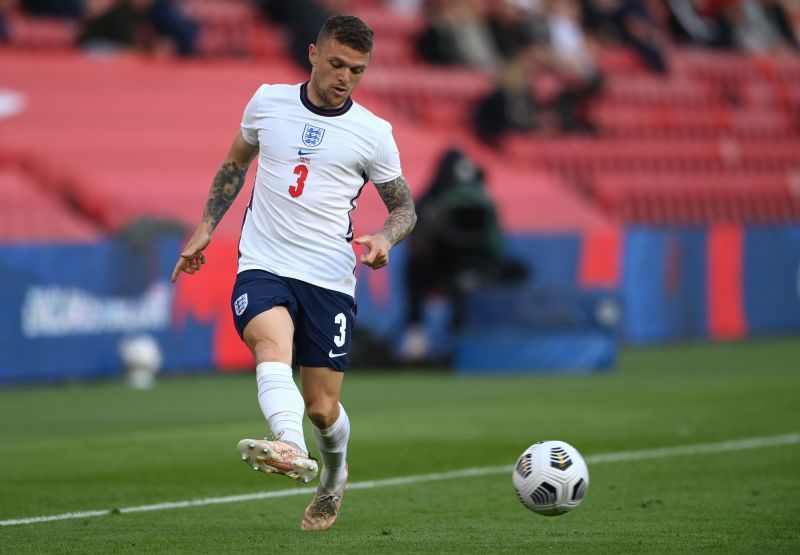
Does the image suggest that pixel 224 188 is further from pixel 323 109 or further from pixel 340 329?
pixel 340 329

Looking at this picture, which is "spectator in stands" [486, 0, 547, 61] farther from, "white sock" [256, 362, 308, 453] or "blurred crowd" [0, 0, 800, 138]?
"white sock" [256, 362, 308, 453]

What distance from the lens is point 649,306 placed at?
69.3 ft

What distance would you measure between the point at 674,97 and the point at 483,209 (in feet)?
35.5

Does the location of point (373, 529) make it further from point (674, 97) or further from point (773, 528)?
point (674, 97)

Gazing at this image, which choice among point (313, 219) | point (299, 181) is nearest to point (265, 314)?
point (313, 219)

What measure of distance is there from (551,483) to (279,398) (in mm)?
1280

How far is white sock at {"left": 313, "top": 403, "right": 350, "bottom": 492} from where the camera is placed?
6750mm

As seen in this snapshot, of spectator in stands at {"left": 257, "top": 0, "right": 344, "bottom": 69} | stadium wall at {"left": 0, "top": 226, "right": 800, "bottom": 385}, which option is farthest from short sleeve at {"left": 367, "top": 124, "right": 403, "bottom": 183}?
spectator in stands at {"left": 257, "top": 0, "right": 344, "bottom": 69}

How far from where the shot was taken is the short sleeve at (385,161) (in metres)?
6.66

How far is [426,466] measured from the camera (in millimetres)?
9469

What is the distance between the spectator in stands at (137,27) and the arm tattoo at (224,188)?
1289 cm

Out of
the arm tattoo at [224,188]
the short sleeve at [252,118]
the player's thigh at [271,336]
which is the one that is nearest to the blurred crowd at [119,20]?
the arm tattoo at [224,188]

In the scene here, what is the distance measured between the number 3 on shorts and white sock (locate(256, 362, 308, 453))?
307mm

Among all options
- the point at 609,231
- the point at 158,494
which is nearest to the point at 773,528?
the point at 158,494
